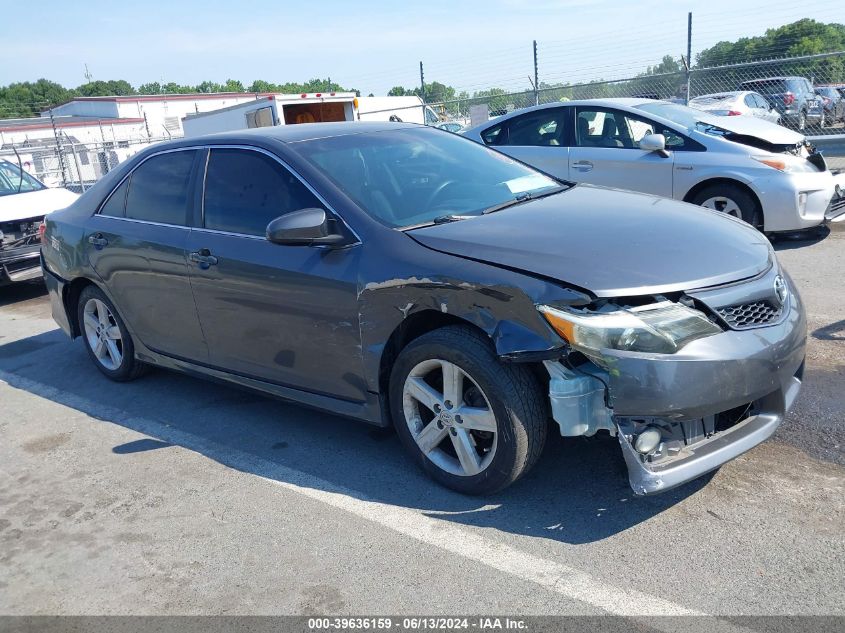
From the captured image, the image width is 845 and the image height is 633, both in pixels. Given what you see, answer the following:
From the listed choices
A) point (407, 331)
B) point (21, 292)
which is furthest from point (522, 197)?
point (21, 292)

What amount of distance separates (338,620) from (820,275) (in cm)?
551

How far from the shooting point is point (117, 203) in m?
5.21

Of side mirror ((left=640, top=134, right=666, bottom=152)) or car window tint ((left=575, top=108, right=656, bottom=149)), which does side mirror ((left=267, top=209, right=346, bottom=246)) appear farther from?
car window tint ((left=575, top=108, right=656, bottom=149))

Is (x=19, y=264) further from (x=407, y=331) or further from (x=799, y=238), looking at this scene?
(x=799, y=238)

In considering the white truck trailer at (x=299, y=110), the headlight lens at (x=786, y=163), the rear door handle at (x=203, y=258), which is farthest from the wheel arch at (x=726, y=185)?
the white truck trailer at (x=299, y=110)

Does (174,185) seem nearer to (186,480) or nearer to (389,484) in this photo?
(186,480)

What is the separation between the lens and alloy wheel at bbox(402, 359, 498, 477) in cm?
336

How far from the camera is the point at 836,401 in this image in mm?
4113

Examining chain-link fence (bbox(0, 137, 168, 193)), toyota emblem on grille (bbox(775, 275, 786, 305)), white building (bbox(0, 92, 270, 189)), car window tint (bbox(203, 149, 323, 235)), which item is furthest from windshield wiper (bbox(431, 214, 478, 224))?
white building (bbox(0, 92, 270, 189))

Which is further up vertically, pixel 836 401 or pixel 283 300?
pixel 283 300

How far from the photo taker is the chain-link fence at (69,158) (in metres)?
19.6

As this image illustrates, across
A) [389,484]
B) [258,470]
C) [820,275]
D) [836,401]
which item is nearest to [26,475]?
[258,470]

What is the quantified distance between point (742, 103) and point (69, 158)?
21.6 metres

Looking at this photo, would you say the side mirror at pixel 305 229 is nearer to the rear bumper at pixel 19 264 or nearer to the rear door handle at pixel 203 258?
the rear door handle at pixel 203 258
